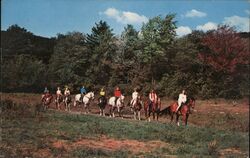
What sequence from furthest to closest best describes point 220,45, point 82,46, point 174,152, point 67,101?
1. point 220,45
2. point 67,101
3. point 82,46
4. point 174,152

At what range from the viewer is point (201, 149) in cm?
1633

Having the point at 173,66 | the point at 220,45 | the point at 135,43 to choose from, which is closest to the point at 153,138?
the point at 135,43

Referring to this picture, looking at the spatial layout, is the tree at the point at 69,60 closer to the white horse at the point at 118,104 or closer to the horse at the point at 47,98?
the horse at the point at 47,98

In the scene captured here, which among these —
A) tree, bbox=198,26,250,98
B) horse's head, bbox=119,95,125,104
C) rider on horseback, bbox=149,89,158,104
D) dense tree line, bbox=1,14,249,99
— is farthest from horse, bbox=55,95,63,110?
tree, bbox=198,26,250,98

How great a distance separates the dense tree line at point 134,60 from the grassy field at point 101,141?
5283mm

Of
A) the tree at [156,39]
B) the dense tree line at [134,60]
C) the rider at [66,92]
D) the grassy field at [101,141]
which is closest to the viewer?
the grassy field at [101,141]

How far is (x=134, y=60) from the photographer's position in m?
30.8

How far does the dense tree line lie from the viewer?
91.5ft

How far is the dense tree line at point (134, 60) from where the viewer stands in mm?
27875

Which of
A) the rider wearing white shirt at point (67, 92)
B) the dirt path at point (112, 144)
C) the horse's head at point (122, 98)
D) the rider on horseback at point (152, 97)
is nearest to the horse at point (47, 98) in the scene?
the rider wearing white shirt at point (67, 92)

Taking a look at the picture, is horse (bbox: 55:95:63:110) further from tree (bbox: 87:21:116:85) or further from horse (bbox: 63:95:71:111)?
tree (bbox: 87:21:116:85)

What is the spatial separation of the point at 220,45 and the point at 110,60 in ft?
49.4

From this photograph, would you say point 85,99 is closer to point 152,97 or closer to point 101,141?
point 152,97

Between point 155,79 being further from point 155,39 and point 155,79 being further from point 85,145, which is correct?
point 85,145
